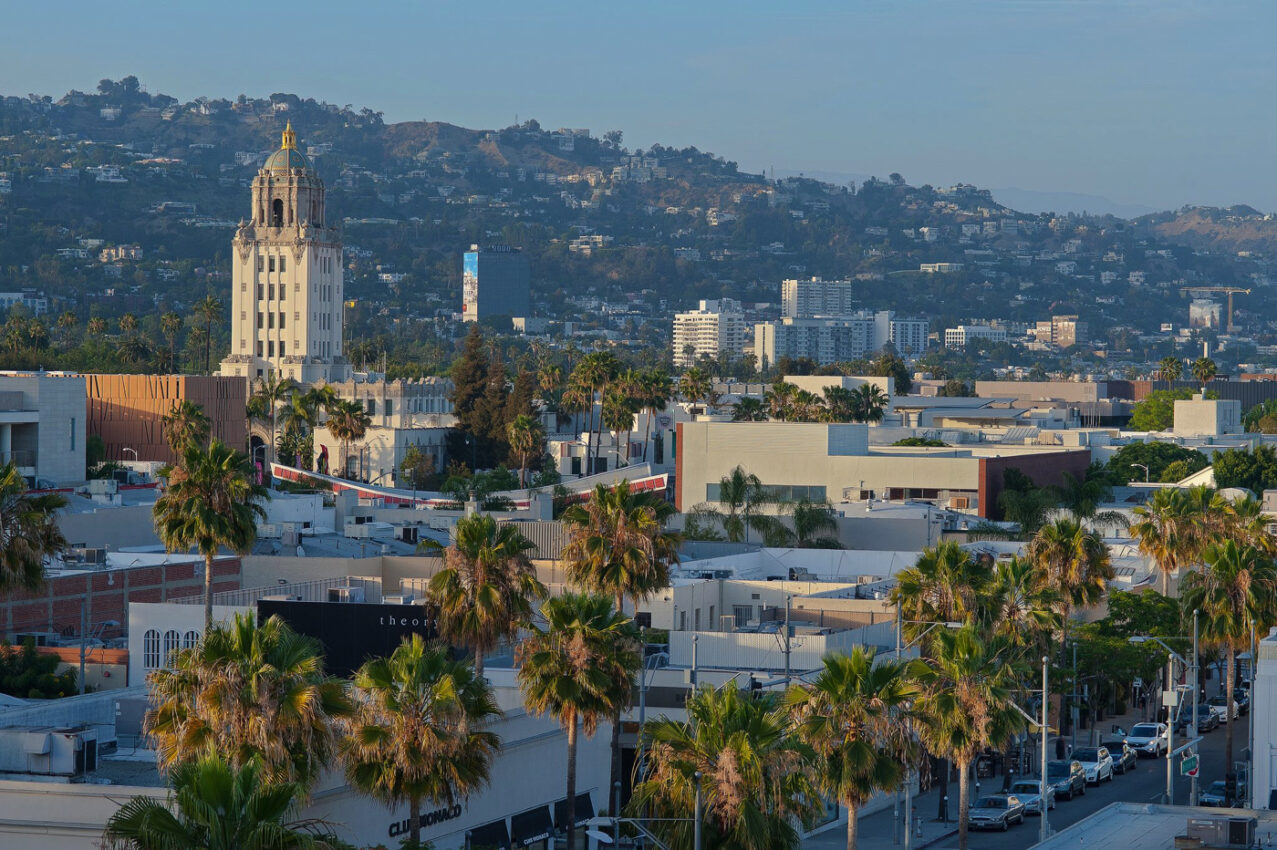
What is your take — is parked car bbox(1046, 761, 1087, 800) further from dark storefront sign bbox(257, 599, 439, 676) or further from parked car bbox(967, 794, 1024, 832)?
dark storefront sign bbox(257, 599, 439, 676)

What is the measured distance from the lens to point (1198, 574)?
61781 mm

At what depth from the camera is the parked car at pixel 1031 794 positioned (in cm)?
5328

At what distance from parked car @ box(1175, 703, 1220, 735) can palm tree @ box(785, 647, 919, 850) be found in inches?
1297

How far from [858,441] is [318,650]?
69429 mm

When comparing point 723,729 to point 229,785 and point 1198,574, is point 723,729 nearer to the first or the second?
point 229,785

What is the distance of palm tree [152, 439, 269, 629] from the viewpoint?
50781 millimetres

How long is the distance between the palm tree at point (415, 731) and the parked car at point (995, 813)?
21.1 metres

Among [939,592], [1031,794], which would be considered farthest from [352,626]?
[1031,794]

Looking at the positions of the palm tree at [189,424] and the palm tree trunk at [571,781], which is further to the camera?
the palm tree at [189,424]

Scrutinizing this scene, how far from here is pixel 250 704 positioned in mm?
30188

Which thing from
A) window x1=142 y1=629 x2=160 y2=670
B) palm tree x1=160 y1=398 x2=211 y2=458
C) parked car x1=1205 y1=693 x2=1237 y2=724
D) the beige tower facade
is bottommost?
parked car x1=1205 y1=693 x2=1237 y2=724

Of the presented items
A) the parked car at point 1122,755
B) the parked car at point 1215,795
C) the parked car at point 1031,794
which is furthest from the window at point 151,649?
the parked car at point 1122,755

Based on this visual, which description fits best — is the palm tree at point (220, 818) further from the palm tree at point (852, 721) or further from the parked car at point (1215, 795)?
the parked car at point (1215, 795)

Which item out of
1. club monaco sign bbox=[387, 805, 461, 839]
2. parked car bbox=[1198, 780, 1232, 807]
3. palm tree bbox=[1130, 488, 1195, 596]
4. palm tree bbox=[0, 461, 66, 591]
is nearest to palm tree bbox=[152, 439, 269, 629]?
palm tree bbox=[0, 461, 66, 591]
